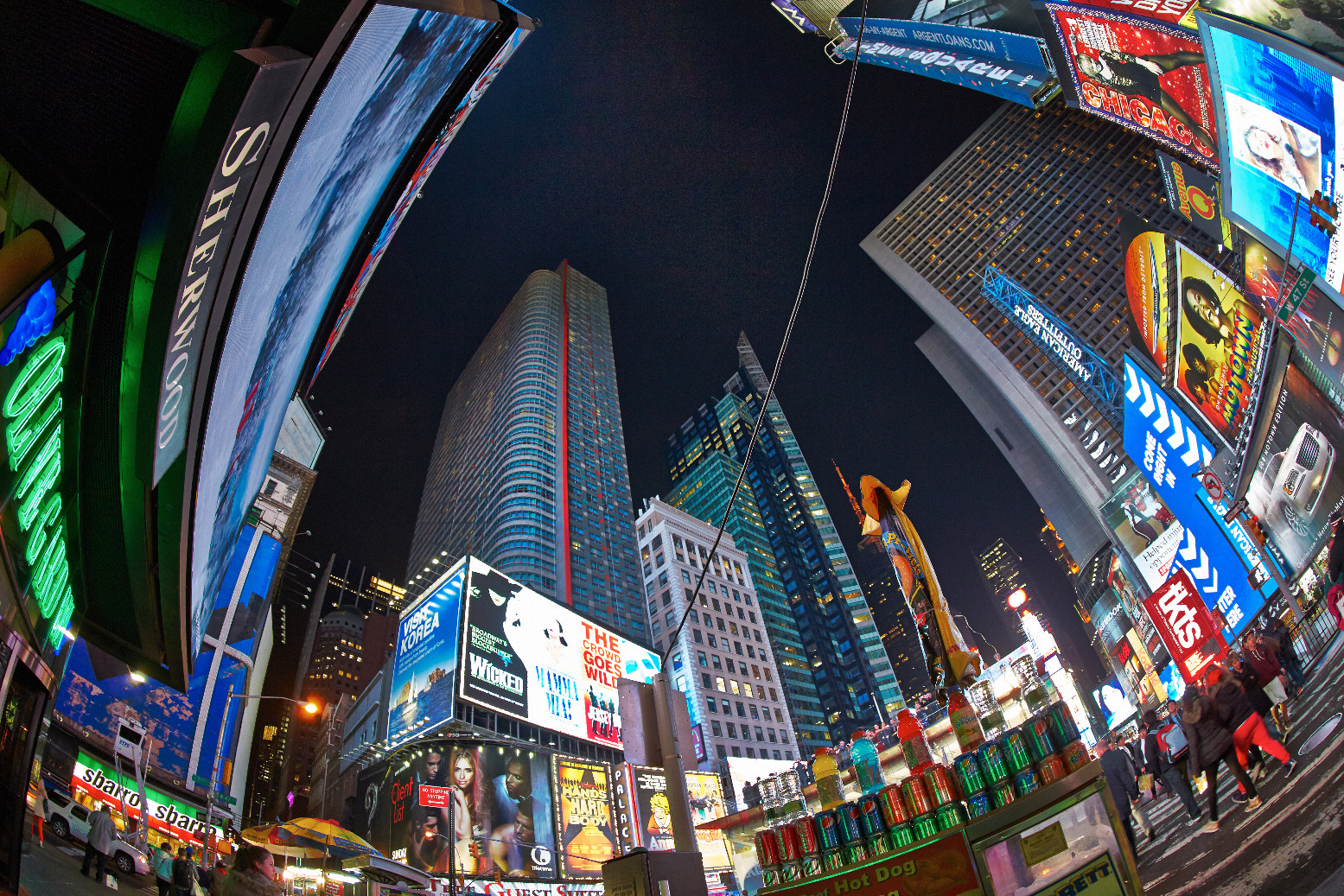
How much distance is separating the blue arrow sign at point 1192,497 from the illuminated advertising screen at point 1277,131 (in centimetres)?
1162

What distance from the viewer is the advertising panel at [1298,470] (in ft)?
64.2

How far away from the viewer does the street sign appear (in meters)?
17.6

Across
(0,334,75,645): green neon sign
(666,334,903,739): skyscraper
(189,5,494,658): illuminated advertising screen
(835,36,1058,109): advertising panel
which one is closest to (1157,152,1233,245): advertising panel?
(835,36,1058,109): advertising panel

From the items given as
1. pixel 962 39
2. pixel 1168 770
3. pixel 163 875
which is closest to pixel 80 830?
pixel 163 875

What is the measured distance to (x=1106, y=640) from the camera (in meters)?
68.2

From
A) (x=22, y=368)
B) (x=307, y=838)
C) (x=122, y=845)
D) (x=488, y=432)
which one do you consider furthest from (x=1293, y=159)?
(x=488, y=432)

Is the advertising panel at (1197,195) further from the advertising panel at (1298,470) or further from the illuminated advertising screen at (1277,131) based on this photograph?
the advertising panel at (1298,470)

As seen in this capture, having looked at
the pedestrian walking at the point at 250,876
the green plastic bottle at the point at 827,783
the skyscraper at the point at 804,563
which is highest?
the skyscraper at the point at 804,563

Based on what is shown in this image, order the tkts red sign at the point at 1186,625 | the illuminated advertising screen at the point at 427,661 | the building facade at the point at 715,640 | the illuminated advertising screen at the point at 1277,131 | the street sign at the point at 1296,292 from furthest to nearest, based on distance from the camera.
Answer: the building facade at the point at 715,640
the illuminated advertising screen at the point at 427,661
the tkts red sign at the point at 1186,625
the street sign at the point at 1296,292
the illuminated advertising screen at the point at 1277,131

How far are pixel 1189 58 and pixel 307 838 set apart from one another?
118 feet

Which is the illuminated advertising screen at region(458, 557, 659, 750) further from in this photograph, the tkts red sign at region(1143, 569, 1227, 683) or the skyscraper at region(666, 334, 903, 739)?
the skyscraper at region(666, 334, 903, 739)

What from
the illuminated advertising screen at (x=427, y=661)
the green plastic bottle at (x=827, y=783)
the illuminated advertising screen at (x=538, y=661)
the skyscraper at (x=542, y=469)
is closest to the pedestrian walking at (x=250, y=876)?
the green plastic bottle at (x=827, y=783)

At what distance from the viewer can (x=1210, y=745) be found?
9.05 m

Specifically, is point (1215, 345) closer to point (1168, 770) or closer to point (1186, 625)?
point (1186, 625)
